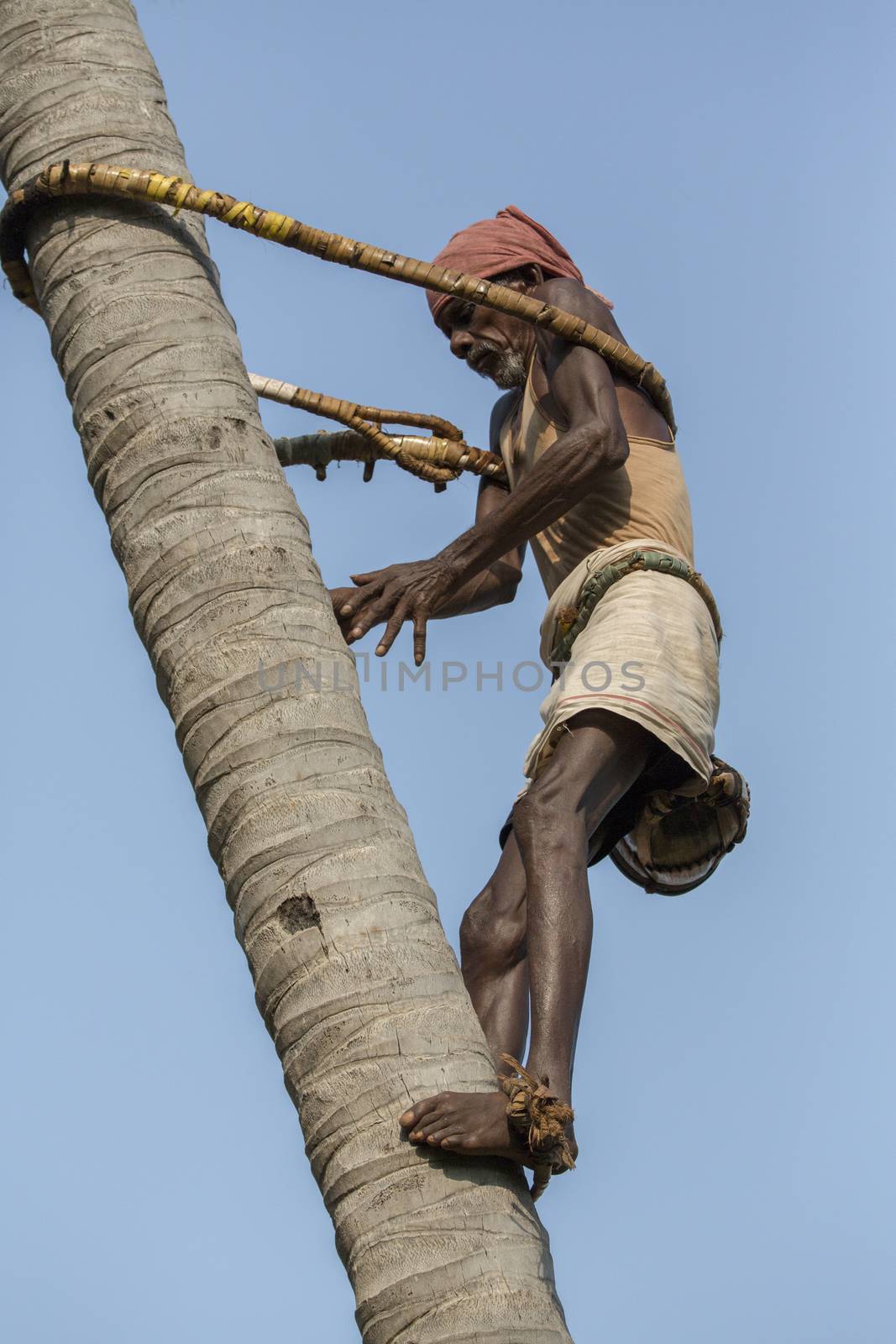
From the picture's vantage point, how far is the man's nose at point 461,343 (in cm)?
521

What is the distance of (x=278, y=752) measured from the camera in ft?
10.8

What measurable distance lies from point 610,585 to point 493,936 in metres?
1.01

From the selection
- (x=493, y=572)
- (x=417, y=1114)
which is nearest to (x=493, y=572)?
(x=493, y=572)

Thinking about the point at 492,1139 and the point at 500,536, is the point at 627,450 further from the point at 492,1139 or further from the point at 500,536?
the point at 492,1139

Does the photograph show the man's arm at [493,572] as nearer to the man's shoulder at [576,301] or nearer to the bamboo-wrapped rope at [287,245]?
the man's shoulder at [576,301]

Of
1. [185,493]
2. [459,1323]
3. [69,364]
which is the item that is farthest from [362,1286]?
[69,364]

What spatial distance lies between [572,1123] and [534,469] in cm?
179

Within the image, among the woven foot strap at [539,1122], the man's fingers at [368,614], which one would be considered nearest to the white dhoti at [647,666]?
the man's fingers at [368,614]

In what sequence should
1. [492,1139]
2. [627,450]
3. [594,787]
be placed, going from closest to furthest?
[492,1139] < [594,787] < [627,450]

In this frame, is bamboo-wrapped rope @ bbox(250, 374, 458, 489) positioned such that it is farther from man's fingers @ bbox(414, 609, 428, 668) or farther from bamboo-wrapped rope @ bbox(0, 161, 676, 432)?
man's fingers @ bbox(414, 609, 428, 668)

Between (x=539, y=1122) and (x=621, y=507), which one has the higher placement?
(x=621, y=507)

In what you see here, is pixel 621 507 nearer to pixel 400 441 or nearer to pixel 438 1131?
pixel 400 441

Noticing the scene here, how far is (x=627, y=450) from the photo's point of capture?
462 centimetres

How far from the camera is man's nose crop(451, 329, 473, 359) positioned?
17.1ft
